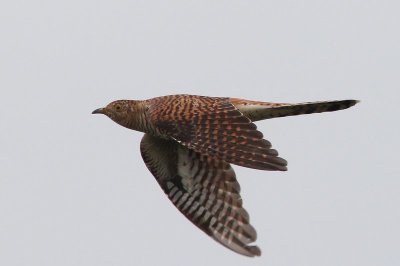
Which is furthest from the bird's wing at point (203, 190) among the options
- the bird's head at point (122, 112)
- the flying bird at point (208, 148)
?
the bird's head at point (122, 112)

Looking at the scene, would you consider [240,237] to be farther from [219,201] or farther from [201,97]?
[201,97]

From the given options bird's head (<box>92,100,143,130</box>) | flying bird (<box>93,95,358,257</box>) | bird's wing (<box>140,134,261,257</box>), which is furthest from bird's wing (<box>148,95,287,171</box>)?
bird's wing (<box>140,134,261,257</box>)

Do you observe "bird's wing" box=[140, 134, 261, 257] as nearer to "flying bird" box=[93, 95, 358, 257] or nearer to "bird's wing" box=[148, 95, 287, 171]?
"flying bird" box=[93, 95, 358, 257]

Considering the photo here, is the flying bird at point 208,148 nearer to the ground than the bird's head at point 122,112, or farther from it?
nearer to the ground

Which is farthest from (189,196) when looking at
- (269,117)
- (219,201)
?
(269,117)

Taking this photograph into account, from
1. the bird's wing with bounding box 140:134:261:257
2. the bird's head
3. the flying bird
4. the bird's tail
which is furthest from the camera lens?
the bird's head

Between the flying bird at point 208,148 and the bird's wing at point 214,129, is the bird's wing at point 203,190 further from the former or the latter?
the bird's wing at point 214,129
